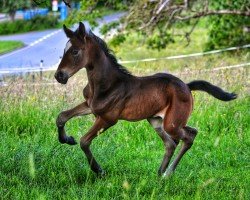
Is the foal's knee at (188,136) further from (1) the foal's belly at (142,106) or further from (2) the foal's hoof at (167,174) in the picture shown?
(1) the foal's belly at (142,106)

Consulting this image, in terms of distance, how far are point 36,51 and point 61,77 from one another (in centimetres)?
2912

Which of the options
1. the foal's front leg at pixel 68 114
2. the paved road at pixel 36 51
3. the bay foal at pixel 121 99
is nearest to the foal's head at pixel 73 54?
the bay foal at pixel 121 99

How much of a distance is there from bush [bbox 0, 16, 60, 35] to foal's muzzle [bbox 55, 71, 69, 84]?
44.1 metres

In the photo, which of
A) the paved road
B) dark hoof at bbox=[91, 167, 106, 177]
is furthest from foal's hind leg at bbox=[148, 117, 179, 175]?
the paved road

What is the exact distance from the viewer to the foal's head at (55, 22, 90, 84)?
21.1 ft

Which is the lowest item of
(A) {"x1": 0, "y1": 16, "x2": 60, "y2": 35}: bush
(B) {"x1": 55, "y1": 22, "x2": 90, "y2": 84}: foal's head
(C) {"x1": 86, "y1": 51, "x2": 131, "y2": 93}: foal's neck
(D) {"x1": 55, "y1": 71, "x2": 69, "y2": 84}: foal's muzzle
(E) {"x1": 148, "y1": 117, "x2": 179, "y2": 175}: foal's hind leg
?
(A) {"x1": 0, "y1": 16, "x2": 60, "y2": 35}: bush

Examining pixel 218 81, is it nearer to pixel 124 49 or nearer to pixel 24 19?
pixel 124 49

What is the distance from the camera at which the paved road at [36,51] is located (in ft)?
95.1

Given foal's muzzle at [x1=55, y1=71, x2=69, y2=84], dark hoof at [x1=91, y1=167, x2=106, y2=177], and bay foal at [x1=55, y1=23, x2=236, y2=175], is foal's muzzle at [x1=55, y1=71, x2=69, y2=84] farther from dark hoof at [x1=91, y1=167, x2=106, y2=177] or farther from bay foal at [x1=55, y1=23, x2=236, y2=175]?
dark hoof at [x1=91, y1=167, x2=106, y2=177]

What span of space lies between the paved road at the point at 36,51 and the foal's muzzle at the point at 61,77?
17779 mm

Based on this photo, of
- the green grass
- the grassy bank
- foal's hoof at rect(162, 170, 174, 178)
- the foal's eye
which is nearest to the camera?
the foal's eye

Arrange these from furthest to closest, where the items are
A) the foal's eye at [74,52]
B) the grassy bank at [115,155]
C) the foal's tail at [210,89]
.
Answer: the foal's tail at [210,89]
the grassy bank at [115,155]
the foal's eye at [74,52]

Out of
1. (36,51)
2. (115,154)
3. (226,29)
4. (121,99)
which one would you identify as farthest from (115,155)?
(36,51)

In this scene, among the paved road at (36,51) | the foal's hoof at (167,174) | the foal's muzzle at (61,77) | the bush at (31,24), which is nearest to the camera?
the foal's muzzle at (61,77)
